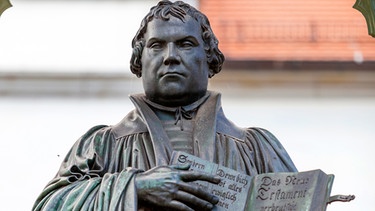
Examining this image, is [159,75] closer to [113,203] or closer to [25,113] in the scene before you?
[113,203]

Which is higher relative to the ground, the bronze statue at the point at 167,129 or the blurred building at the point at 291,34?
the bronze statue at the point at 167,129

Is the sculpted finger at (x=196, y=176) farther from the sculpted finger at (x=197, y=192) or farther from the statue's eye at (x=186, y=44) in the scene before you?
the statue's eye at (x=186, y=44)

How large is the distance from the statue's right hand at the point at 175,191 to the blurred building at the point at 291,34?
13.4 meters

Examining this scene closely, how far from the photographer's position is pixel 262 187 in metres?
12.3

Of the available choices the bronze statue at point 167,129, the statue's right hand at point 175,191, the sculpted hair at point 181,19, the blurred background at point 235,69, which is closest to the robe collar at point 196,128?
the bronze statue at point 167,129

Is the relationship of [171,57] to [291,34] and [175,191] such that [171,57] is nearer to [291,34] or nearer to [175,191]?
[175,191]

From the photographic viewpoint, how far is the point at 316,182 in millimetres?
12172

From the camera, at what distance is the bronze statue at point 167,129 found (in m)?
12.5

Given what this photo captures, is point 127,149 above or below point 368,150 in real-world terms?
above

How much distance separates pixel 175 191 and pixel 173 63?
2.81 feet

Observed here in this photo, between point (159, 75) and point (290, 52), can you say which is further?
point (290, 52)

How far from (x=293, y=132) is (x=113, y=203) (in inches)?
542

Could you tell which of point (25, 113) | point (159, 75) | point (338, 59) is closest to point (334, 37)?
point (338, 59)

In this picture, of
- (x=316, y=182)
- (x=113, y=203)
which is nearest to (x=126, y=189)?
(x=113, y=203)
